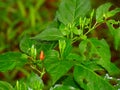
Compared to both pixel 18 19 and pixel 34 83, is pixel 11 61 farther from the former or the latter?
pixel 18 19

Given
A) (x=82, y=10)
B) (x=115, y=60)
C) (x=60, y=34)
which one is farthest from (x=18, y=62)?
(x=115, y=60)

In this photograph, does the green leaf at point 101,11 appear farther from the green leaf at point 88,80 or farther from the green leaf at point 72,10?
the green leaf at point 88,80

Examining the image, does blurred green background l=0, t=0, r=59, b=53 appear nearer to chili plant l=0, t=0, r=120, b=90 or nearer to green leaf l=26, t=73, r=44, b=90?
chili plant l=0, t=0, r=120, b=90

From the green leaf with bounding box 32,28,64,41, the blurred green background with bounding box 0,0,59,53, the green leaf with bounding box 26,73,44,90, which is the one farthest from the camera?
the blurred green background with bounding box 0,0,59,53

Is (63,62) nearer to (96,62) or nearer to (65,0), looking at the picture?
(96,62)

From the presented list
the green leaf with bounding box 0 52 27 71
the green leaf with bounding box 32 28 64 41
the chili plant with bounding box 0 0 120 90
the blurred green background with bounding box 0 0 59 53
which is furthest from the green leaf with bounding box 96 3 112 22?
the blurred green background with bounding box 0 0 59 53

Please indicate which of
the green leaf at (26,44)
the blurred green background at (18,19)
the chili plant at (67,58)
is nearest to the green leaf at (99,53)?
the chili plant at (67,58)
